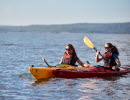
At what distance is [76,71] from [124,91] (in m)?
3.08

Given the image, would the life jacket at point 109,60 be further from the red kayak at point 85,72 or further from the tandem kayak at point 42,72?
the tandem kayak at point 42,72

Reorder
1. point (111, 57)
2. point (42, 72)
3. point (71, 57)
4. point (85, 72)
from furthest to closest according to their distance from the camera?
point (111, 57), point (71, 57), point (85, 72), point (42, 72)

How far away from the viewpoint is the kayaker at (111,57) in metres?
16.1

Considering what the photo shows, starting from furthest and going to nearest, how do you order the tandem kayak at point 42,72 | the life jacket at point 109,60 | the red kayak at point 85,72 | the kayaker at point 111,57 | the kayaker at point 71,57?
the life jacket at point 109,60 < the kayaker at point 111,57 < the kayaker at point 71,57 < the red kayak at point 85,72 < the tandem kayak at point 42,72

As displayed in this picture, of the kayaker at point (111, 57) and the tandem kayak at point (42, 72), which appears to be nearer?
the tandem kayak at point (42, 72)

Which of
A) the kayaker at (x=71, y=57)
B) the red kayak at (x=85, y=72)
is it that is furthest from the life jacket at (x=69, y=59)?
the red kayak at (x=85, y=72)

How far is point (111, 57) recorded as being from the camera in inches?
640

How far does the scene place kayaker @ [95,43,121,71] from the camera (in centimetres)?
1606

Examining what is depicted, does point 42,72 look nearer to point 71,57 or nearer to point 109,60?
point 71,57

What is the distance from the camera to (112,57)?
16250mm

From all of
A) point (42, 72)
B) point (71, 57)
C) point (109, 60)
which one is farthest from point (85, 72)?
point (42, 72)

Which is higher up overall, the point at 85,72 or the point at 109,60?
the point at 109,60

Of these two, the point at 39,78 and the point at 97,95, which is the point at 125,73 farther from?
the point at 97,95

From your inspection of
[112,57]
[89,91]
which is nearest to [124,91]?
[89,91]
